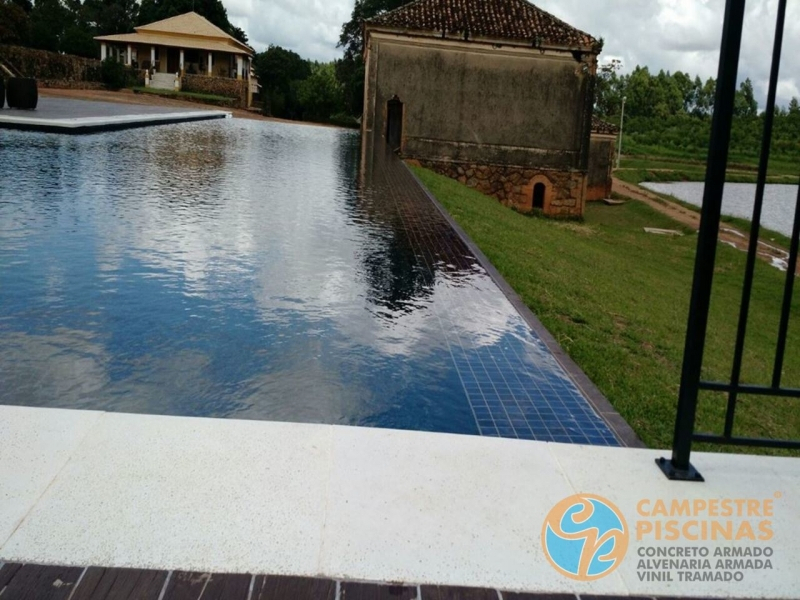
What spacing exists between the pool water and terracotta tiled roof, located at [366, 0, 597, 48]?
14.9 metres

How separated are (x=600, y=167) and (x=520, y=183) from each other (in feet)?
30.6

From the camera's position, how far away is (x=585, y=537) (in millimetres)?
2494

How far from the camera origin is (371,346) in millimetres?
4645

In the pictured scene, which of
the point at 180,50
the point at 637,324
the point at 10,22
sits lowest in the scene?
the point at 637,324

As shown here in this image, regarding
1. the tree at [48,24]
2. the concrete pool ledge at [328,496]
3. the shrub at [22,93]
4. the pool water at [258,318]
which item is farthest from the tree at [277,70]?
the concrete pool ledge at [328,496]

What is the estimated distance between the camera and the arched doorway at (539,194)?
81.8 ft

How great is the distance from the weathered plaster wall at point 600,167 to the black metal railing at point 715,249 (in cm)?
3000

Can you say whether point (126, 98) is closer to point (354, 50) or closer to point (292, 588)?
point (354, 50)

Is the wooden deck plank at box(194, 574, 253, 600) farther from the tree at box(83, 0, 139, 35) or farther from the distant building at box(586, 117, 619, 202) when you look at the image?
the tree at box(83, 0, 139, 35)

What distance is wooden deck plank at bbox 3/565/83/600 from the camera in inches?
80.0

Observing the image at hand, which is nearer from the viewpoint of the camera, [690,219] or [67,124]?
[67,124]

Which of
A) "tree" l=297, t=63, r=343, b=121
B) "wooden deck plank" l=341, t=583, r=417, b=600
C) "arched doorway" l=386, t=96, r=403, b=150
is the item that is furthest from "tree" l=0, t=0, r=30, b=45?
"wooden deck plank" l=341, t=583, r=417, b=600

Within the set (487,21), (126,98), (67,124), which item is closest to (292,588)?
(67,124)

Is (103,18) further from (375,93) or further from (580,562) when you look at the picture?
(580,562)
